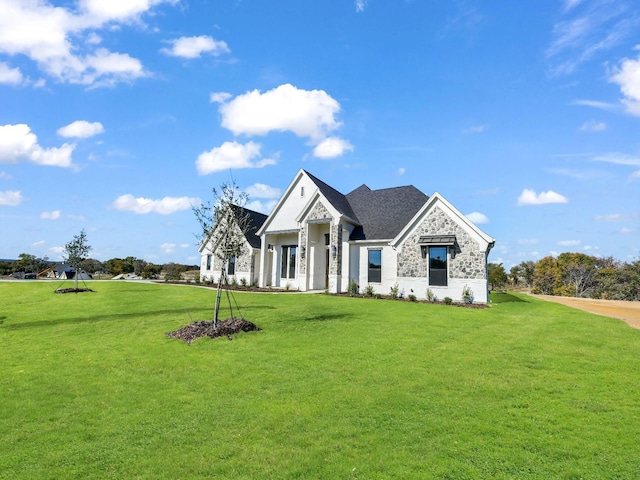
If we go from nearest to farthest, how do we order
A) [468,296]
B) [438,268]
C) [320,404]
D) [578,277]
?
[320,404] → [468,296] → [438,268] → [578,277]

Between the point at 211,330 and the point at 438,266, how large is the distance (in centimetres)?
1513

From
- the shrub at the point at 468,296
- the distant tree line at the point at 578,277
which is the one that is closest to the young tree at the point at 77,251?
the shrub at the point at 468,296

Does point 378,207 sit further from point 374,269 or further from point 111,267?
point 111,267

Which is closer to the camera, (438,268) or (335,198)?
(438,268)

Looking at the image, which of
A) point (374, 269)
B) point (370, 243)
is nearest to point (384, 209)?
Answer: point (370, 243)

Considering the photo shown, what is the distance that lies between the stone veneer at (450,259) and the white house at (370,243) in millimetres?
54

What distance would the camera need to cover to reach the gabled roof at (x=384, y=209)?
25.0m

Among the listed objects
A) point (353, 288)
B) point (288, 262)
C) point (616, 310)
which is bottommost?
point (616, 310)

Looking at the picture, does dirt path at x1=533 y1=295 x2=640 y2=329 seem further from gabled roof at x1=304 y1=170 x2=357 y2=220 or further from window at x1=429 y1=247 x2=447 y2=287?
gabled roof at x1=304 y1=170 x2=357 y2=220

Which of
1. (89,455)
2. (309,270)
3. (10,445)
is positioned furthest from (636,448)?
(309,270)

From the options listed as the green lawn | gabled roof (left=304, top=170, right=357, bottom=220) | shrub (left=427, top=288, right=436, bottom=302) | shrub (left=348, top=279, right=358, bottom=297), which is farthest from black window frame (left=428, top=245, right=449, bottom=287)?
the green lawn

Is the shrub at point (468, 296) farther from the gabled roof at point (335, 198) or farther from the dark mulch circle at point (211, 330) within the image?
the dark mulch circle at point (211, 330)

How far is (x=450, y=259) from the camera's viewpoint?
2109 cm

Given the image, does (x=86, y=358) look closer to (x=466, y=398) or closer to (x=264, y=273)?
(x=466, y=398)
